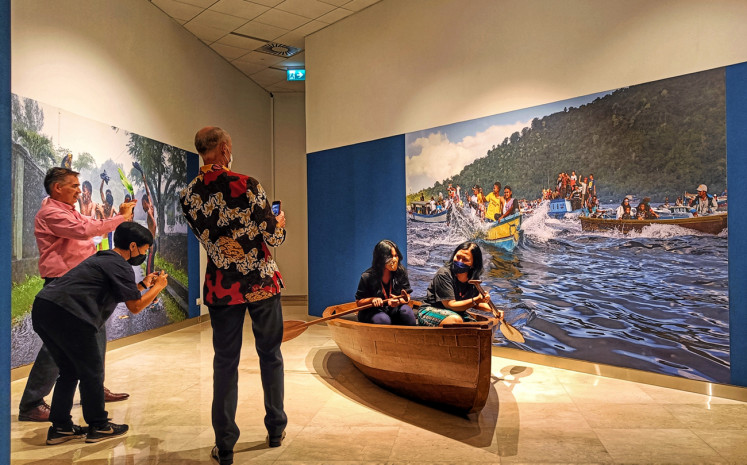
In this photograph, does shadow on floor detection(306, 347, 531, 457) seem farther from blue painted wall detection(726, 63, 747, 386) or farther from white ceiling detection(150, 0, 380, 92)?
white ceiling detection(150, 0, 380, 92)

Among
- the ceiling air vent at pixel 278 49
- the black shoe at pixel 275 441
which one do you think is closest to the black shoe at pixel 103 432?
the black shoe at pixel 275 441

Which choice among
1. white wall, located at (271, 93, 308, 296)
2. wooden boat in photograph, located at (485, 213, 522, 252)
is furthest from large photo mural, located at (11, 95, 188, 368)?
wooden boat in photograph, located at (485, 213, 522, 252)

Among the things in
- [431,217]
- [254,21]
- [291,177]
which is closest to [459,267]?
[431,217]

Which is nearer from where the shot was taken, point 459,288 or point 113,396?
point 113,396

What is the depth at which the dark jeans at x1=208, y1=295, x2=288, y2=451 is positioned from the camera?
2.50m

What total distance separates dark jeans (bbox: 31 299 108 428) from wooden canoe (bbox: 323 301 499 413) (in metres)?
1.60

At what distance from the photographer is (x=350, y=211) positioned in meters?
6.40

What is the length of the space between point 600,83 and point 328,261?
12.8 ft

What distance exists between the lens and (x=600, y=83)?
13.4 feet

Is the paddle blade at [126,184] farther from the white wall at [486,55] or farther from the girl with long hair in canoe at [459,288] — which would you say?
the girl with long hair in canoe at [459,288]

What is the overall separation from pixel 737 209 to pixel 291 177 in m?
7.42

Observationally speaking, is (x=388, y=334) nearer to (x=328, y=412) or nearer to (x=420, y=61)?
(x=328, y=412)

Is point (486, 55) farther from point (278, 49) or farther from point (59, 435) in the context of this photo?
point (59, 435)

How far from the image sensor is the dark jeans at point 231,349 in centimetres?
250
